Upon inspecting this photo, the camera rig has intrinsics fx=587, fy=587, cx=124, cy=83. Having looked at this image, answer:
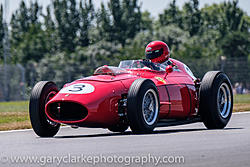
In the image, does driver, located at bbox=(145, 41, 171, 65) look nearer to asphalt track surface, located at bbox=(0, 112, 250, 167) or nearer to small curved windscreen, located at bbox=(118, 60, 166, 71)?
small curved windscreen, located at bbox=(118, 60, 166, 71)

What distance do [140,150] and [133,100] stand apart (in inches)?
85.7

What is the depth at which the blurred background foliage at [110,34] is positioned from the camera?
164 ft

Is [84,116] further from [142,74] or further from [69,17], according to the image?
[69,17]

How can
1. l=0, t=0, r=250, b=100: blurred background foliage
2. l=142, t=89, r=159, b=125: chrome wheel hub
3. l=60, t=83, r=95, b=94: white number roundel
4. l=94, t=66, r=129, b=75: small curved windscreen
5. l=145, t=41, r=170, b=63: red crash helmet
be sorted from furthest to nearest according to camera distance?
l=0, t=0, r=250, b=100: blurred background foliage
l=145, t=41, r=170, b=63: red crash helmet
l=94, t=66, r=129, b=75: small curved windscreen
l=142, t=89, r=159, b=125: chrome wheel hub
l=60, t=83, r=95, b=94: white number roundel

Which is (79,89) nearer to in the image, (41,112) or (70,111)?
(70,111)

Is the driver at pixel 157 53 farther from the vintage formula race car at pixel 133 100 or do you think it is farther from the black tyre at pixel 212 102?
the black tyre at pixel 212 102

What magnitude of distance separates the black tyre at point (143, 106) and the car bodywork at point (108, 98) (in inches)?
12.5

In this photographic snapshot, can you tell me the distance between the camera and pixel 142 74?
10.6 m

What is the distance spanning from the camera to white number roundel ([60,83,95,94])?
9047mm

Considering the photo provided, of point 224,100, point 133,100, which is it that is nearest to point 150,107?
point 133,100

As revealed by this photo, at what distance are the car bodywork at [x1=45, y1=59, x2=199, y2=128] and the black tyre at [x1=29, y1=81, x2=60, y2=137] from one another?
0.35 metres

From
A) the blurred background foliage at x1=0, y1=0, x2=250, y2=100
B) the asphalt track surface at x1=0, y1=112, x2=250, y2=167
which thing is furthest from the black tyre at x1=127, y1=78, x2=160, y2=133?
the blurred background foliage at x1=0, y1=0, x2=250, y2=100

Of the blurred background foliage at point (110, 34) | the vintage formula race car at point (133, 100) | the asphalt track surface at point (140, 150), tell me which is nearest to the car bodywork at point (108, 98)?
the vintage formula race car at point (133, 100)

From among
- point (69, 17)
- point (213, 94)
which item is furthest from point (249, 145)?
point (69, 17)
